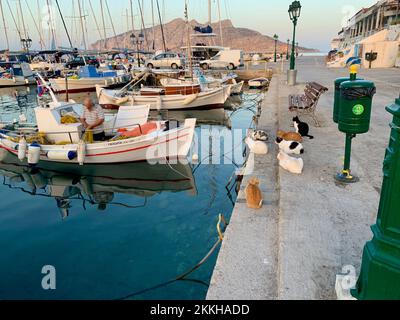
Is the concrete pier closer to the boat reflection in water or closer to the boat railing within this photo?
the boat reflection in water

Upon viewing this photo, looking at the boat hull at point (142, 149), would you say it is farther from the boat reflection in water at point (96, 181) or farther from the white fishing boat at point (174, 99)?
the white fishing boat at point (174, 99)

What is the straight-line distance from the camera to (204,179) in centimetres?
970

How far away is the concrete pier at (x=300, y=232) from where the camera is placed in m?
3.15

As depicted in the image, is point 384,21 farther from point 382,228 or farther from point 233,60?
point 382,228

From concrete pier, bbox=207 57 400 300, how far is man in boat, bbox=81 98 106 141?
21.8 feet

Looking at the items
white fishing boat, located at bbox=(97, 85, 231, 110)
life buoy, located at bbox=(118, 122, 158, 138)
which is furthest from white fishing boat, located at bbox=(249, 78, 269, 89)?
life buoy, located at bbox=(118, 122, 158, 138)

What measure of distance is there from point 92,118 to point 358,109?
29.3 feet

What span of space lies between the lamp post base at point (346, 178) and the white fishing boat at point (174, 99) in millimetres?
16827

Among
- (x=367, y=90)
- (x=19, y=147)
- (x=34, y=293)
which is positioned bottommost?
(x=34, y=293)

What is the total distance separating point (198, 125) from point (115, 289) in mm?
14372

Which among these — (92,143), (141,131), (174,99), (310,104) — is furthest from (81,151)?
(174,99)

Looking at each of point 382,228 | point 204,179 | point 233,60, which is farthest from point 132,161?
point 233,60

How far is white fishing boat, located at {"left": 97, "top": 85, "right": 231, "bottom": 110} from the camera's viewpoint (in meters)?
21.7

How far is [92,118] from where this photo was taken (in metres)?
11.0
